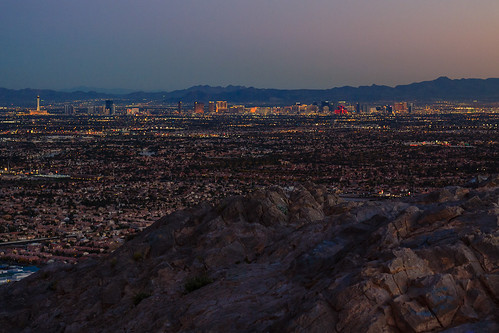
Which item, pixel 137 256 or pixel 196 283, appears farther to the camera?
pixel 137 256

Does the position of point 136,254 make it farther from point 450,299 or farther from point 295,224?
point 450,299

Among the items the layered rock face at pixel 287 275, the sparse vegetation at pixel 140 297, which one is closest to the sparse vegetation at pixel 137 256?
→ the layered rock face at pixel 287 275

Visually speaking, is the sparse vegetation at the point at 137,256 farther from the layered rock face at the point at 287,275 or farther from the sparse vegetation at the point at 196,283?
the sparse vegetation at the point at 196,283

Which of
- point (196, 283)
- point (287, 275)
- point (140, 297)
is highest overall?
point (287, 275)

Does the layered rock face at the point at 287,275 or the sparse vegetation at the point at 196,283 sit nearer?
the layered rock face at the point at 287,275

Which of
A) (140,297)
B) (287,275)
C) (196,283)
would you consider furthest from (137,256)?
(287,275)

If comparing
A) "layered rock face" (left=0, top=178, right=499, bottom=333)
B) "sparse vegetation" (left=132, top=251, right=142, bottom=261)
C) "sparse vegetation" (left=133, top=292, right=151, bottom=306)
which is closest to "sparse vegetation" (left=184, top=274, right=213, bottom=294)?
"layered rock face" (left=0, top=178, right=499, bottom=333)

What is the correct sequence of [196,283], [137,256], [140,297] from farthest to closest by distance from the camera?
[137,256] < [140,297] < [196,283]

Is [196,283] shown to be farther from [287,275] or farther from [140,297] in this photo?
[287,275]

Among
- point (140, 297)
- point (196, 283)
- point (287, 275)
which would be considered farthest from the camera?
point (140, 297)
